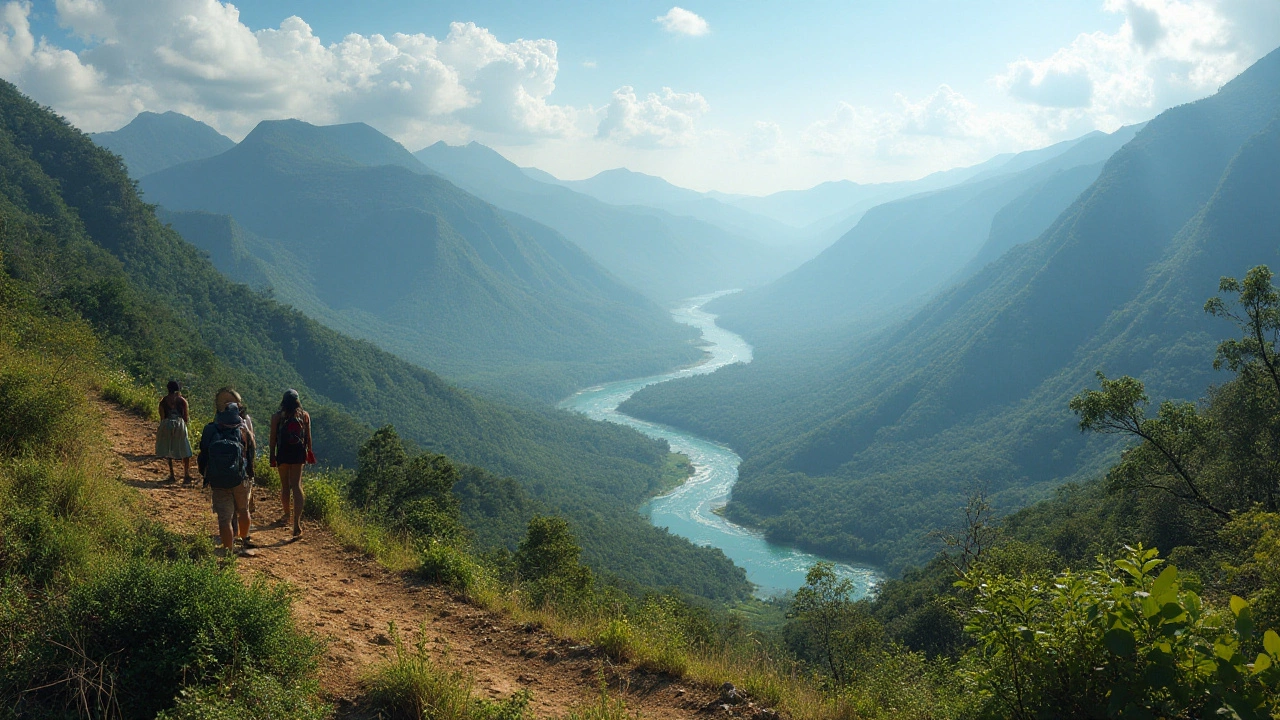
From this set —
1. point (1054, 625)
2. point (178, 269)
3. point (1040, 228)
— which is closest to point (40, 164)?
point (178, 269)

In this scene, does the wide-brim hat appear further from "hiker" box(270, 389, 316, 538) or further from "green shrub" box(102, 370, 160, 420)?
"green shrub" box(102, 370, 160, 420)

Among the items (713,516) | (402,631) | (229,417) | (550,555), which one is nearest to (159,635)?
(402,631)

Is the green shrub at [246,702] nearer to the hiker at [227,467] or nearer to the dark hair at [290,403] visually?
the hiker at [227,467]

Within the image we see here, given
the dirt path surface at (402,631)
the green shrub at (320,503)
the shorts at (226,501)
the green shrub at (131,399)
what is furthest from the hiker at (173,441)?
the green shrub at (131,399)

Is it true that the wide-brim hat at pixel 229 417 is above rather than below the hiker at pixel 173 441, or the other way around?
above

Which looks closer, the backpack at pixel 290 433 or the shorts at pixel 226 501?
the shorts at pixel 226 501

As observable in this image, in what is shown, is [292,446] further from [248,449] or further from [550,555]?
[550,555]
